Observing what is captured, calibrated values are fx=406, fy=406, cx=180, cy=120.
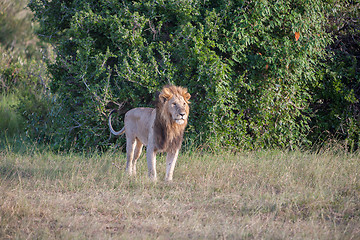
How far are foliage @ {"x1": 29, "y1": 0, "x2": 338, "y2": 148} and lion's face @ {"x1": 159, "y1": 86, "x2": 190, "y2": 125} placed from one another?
5.77 feet

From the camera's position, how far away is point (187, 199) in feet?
17.0

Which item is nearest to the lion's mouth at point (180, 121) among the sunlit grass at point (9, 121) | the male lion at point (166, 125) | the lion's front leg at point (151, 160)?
the male lion at point (166, 125)

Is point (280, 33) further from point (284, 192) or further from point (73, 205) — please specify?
point (73, 205)

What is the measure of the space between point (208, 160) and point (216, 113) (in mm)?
986

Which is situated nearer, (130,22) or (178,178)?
(178,178)

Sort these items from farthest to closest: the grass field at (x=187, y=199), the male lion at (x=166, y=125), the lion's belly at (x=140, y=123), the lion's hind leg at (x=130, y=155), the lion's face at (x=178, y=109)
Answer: the lion's hind leg at (x=130, y=155), the lion's belly at (x=140, y=123), the male lion at (x=166, y=125), the lion's face at (x=178, y=109), the grass field at (x=187, y=199)

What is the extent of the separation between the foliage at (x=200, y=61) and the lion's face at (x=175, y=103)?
1.76 meters

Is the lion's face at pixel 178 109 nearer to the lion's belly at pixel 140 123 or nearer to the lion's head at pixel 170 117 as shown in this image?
the lion's head at pixel 170 117

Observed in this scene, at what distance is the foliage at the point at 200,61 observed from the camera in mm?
7312

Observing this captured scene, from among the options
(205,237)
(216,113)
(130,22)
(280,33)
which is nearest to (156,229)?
(205,237)

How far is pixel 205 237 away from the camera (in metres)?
3.96

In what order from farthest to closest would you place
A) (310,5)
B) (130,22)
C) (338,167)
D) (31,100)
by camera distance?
(31,100) → (310,5) → (130,22) → (338,167)

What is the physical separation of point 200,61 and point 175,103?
78.6 inches

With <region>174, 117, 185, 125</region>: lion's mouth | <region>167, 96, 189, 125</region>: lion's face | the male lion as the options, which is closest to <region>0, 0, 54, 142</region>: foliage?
the male lion
